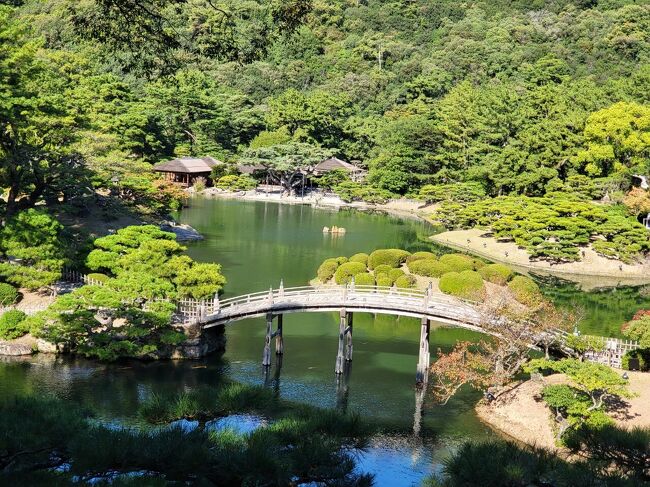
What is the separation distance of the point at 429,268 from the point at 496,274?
3.00 meters

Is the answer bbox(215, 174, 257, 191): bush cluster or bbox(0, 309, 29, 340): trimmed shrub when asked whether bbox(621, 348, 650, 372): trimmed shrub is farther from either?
bbox(215, 174, 257, 191): bush cluster

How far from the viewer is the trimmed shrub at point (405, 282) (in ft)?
110

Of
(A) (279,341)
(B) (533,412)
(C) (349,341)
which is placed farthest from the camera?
(A) (279,341)

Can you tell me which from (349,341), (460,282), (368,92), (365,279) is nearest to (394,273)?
(365,279)

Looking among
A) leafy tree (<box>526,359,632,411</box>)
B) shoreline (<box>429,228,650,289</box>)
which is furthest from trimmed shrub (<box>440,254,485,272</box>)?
leafy tree (<box>526,359,632,411</box>)

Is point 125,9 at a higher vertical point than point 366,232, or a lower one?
higher

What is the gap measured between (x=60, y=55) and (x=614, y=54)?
5559 centimetres

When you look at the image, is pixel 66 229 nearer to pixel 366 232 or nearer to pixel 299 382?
pixel 299 382

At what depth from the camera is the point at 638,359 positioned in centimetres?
2261

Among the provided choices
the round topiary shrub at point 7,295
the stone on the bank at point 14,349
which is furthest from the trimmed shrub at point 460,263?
the stone on the bank at point 14,349

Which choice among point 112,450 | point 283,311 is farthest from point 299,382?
point 112,450

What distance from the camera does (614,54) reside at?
269 feet

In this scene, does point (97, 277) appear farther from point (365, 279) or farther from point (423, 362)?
point (423, 362)

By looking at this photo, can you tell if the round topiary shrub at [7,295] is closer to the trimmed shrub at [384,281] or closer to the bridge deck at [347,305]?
the bridge deck at [347,305]
